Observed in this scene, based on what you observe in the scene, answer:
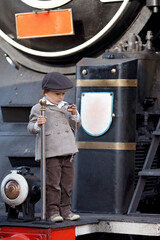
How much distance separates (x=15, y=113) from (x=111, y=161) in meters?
1.06

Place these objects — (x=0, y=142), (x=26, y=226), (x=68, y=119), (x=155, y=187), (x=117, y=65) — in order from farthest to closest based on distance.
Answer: (x=0, y=142) < (x=155, y=187) < (x=117, y=65) < (x=68, y=119) < (x=26, y=226)

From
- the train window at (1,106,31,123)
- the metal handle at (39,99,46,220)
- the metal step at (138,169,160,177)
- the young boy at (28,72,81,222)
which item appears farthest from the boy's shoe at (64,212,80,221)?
the train window at (1,106,31,123)

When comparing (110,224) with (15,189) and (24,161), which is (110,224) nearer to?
(15,189)

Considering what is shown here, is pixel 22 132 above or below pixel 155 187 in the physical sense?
above

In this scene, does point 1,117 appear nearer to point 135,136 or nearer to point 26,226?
point 135,136

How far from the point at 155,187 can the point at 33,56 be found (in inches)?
51.9

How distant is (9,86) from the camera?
5.18 metres

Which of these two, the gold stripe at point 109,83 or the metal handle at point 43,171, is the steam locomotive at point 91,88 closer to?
the gold stripe at point 109,83

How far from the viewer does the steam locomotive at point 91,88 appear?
14.0 ft

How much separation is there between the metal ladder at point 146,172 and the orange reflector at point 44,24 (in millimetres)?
967

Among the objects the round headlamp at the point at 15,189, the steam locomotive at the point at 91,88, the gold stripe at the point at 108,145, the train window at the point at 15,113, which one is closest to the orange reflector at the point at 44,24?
the steam locomotive at the point at 91,88

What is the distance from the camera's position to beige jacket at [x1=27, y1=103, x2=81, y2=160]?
3.83 m

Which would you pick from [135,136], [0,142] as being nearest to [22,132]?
[0,142]

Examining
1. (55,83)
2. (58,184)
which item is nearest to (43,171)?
(58,184)
